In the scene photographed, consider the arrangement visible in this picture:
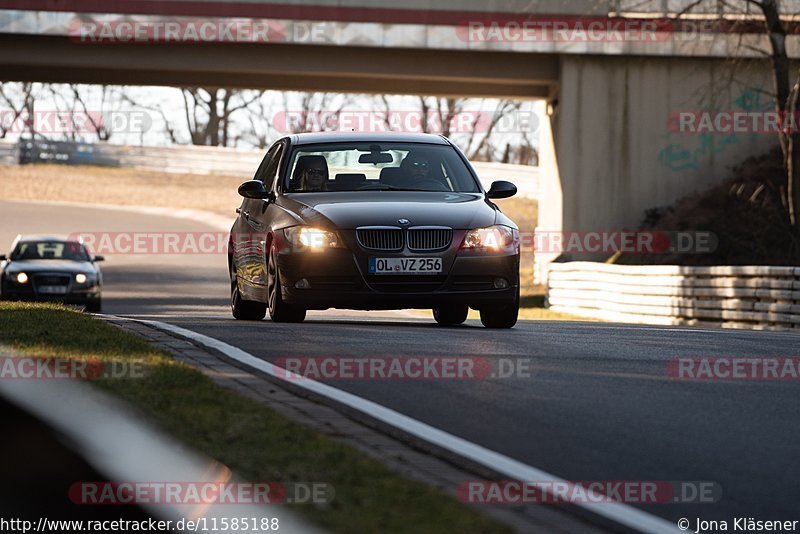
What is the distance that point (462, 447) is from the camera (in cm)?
669

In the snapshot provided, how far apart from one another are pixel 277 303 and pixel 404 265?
4.08 ft

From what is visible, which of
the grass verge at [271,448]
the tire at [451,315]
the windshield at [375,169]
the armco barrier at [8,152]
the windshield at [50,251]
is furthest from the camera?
the armco barrier at [8,152]

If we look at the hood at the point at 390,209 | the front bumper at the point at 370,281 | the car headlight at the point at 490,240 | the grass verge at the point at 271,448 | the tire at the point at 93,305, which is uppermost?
the hood at the point at 390,209

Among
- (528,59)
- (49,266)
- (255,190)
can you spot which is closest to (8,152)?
(528,59)

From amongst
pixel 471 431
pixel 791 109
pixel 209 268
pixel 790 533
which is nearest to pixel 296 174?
pixel 471 431

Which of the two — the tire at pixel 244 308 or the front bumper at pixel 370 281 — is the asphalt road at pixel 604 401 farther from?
the tire at pixel 244 308

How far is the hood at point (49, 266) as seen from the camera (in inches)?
1053

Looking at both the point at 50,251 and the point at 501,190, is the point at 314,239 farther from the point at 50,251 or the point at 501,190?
the point at 50,251

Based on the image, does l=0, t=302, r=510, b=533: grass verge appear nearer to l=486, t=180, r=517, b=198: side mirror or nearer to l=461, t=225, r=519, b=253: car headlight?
l=461, t=225, r=519, b=253: car headlight

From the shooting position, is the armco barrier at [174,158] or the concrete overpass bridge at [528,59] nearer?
the concrete overpass bridge at [528,59]

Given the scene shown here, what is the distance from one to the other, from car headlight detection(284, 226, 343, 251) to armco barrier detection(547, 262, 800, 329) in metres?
10.7

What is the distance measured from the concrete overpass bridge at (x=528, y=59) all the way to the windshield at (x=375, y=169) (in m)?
20.7

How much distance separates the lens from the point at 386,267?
1221 centimetres

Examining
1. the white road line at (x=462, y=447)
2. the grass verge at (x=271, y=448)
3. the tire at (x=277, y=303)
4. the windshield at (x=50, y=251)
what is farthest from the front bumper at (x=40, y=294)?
the white road line at (x=462, y=447)
